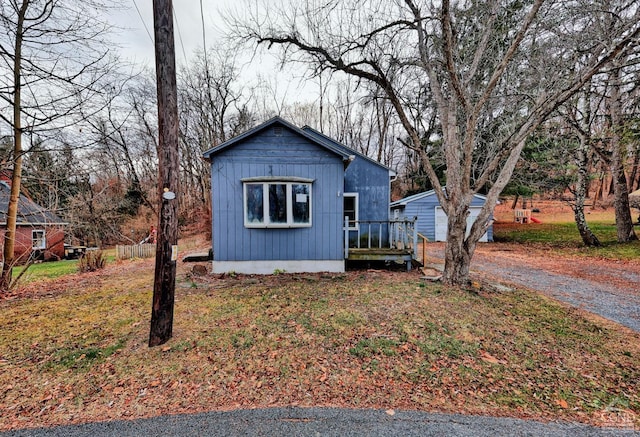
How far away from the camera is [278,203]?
7527mm

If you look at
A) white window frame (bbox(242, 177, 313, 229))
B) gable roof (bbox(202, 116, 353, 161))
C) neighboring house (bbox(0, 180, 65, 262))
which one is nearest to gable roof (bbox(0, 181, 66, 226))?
neighboring house (bbox(0, 180, 65, 262))

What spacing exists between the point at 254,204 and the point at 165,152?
3.93 meters

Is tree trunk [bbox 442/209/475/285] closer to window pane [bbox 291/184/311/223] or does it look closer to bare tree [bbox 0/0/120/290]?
window pane [bbox 291/184/311/223]

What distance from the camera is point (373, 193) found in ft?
37.2

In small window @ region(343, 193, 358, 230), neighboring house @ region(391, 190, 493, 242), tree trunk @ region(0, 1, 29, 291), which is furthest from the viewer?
neighboring house @ region(391, 190, 493, 242)

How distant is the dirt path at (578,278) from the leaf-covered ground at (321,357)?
91 centimetres

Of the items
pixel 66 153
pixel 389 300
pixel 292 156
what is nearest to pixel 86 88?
pixel 66 153

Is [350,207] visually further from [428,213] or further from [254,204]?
[428,213]

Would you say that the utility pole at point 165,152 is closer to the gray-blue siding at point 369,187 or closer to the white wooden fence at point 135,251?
the gray-blue siding at point 369,187

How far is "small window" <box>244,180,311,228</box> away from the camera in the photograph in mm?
7445

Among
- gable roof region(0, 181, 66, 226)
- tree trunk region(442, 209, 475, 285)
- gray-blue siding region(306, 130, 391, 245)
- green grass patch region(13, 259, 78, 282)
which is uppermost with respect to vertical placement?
gray-blue siding region(306, 130, 391, 245)

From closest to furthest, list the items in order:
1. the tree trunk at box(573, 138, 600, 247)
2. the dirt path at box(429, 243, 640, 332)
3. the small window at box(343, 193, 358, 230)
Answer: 1. the dirt path at box(429, 243, 640, 332)
2. the small window at box(343, 193, 358, 230)
3. the tree trunk at box(573, 138, 600, 247)

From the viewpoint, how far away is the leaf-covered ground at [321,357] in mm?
2707

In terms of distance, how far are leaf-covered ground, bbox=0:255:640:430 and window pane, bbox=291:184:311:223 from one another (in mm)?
2502
